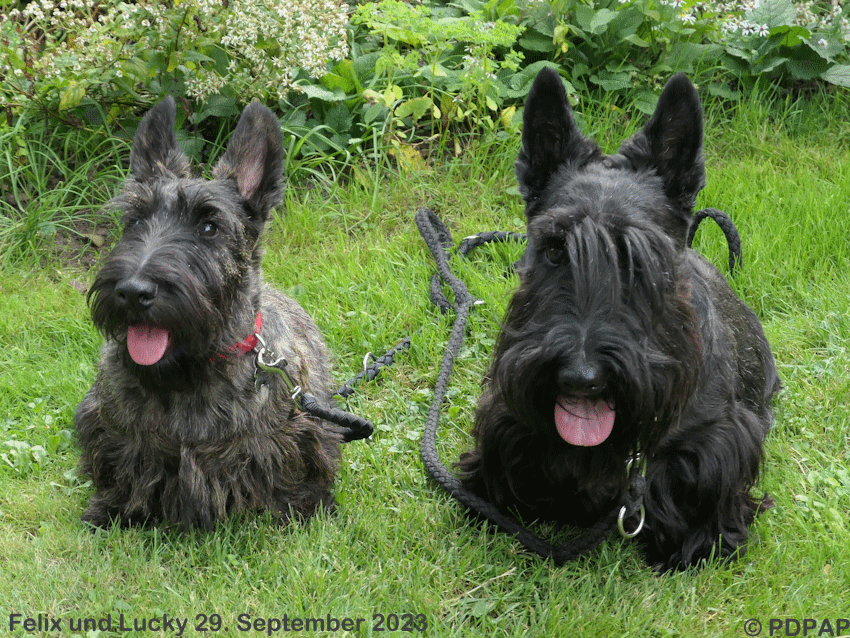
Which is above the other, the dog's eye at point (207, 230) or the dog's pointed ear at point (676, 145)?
the dog's pointed ear at point (676, 145)

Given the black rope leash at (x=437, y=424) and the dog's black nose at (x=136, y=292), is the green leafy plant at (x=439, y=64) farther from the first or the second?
the dog's black nose at (x=136, y=292)

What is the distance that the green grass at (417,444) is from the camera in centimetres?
266

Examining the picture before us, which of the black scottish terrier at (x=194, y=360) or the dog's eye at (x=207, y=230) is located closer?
the black scottish terrier at (x=194, y=360)

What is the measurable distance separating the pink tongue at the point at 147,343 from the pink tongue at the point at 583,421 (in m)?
1.22

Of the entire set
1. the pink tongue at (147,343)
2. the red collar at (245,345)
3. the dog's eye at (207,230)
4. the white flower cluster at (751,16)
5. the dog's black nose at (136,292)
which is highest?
the white flower cluster at (751,16)

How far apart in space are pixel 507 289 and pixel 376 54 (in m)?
2.05

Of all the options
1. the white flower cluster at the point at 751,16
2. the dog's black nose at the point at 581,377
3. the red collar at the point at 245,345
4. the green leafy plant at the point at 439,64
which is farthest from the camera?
the white flower cluster at the point at 751,16

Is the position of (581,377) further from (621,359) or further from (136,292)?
(136,292)

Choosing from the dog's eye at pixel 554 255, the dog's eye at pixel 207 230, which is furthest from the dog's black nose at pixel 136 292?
the dog's eye at pixel 554 255

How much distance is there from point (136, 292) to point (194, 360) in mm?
345

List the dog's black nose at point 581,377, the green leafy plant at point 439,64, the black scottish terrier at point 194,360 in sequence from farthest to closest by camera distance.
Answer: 1. the green leafy plant at point 439,64
2. the black scottish terrier at point 194,360
3. the dog's black nose at point 581,377

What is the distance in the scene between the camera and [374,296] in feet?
14.0

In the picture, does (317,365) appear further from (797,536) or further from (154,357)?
(797,536)

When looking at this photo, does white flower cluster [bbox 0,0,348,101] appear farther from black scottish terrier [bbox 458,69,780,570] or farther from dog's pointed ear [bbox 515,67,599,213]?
black scottish terrier [bbox 458,69,780,570]
